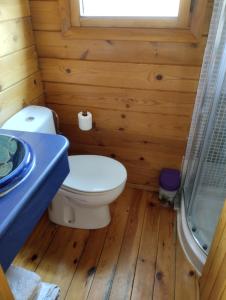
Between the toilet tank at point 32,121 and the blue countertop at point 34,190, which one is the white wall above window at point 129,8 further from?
the blue countertop at point 34,190

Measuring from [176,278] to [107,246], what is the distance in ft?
1.48

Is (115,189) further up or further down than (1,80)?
further down

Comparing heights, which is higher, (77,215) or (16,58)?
(16,58)

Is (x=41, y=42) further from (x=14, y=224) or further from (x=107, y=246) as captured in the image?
(x=107, y=246)

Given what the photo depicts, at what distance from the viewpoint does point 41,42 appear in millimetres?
1618

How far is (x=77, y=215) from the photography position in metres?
1.65

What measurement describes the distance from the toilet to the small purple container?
395mm

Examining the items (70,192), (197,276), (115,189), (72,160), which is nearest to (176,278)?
(197,276)

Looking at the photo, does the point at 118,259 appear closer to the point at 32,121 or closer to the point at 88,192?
the point at 88,192

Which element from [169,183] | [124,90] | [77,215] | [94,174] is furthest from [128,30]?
[77,215]

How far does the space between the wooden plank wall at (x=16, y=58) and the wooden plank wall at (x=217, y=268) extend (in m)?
1.26

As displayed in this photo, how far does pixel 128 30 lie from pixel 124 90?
1.20 feet

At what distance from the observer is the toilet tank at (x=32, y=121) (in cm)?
138

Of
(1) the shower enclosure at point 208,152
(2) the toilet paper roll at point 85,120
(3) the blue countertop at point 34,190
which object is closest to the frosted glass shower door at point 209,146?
(1) the shower enclosure at point 208,152
